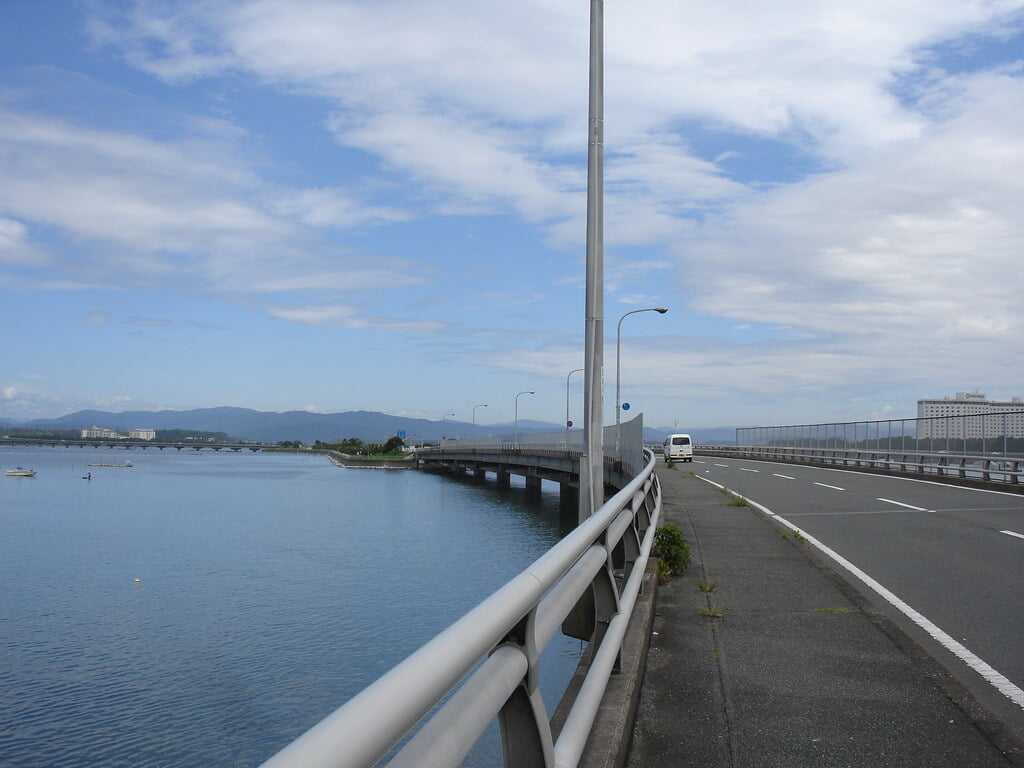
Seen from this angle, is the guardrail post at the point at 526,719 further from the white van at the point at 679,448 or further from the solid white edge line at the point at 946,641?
the white van at the point at 679,448

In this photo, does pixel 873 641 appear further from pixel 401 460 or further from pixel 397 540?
pixel 401 460

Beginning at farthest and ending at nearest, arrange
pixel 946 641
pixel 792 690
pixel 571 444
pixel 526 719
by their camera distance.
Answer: pixel 571 444 < pixel 946 641 < pixel 792 690 < pixel 526 719

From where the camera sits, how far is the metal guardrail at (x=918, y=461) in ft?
82.1

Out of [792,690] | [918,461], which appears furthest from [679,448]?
[792,690]

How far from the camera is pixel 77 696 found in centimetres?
1870

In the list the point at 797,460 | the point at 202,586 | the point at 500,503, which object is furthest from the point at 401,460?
the point at 202,586

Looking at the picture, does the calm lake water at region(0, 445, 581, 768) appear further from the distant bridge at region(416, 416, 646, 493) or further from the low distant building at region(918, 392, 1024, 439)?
the low distant building at region(918, 392, 1024, 439)

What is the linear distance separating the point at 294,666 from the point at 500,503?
51.0m

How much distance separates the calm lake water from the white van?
9.53 meters

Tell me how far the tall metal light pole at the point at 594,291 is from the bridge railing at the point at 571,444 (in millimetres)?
8004

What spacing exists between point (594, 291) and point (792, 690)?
5339 millimetres

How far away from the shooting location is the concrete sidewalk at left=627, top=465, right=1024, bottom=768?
4.31 meters

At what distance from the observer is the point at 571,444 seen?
168 feet

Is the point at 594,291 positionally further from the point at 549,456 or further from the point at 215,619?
the point at 549,456
